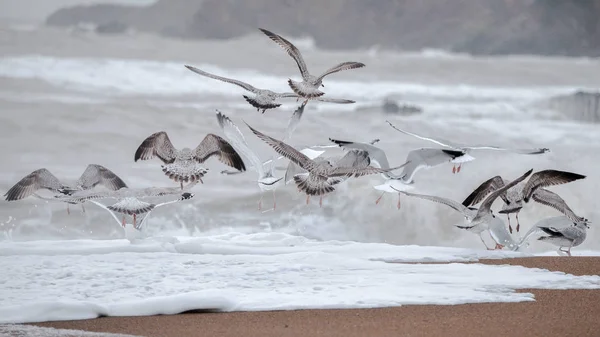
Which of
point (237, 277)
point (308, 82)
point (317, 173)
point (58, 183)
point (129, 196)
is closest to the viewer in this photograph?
point (237, 277)

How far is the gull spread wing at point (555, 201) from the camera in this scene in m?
8.66

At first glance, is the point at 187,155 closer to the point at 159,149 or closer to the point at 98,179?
the point at 159,149

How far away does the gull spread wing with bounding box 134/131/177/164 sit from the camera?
→ 8.72 m

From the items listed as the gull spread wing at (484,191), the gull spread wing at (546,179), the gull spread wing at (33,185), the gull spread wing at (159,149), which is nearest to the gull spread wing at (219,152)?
the gull spread wing at (159,149)

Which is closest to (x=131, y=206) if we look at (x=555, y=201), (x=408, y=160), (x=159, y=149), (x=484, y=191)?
(x=159, y=149)

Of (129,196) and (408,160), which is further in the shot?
(408,160)

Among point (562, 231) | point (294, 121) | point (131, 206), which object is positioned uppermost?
point (294, 121)

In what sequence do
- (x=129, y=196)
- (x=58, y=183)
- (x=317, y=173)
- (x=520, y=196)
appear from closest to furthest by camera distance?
(x=317, y=173)
(x=129, y=196)
(x=520, y=196)
(x=58, y=183)

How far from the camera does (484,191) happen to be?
28.8 feet

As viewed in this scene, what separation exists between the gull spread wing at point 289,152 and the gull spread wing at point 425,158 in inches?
46.0

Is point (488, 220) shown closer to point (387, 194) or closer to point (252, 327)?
point (387, 194)

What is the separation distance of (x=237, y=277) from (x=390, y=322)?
1.94 metres

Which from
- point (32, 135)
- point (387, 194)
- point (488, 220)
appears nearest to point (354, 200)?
point (387, 194)

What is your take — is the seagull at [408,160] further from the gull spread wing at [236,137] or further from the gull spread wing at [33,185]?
the gull spread wing at [33,185]
